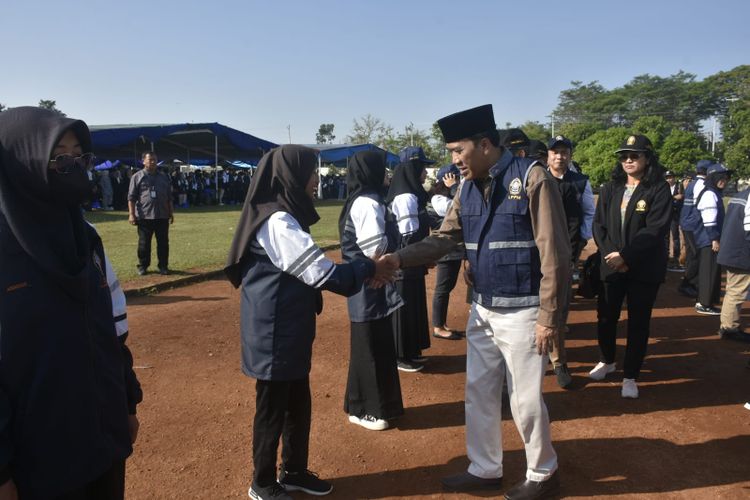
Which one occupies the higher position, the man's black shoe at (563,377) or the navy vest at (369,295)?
the navy vest at (369,295)

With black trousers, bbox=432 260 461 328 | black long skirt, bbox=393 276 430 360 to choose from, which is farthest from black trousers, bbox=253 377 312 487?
black trousers, bbox=432 260 461 328

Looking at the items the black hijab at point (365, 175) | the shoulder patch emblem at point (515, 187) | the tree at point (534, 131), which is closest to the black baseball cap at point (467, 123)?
the shoulder patch emblem at point (515, 187)

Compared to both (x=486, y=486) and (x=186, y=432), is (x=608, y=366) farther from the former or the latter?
(x=186, y=432)

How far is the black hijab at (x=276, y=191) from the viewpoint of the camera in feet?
9.62

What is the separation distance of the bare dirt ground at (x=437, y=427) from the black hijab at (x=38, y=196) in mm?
2140

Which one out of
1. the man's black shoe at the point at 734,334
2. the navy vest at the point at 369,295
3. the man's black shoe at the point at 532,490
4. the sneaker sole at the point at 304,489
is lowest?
the sneaker sole at the point at 304,489

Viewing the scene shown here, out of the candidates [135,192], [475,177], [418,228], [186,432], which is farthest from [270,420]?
[135,192]

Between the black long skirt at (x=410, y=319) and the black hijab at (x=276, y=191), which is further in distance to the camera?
the black long skirt at (x=410, y=319)

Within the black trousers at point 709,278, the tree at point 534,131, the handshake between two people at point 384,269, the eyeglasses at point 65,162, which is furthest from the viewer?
the tree at point 534,131

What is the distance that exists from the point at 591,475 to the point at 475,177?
2019 millimetres

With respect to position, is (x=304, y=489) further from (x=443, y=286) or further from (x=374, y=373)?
(x=443, y=286)

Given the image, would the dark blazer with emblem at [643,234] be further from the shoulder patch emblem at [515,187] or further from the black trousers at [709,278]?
the black trousers at [709,278]

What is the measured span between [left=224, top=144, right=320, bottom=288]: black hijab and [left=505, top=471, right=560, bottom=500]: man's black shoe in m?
1.97

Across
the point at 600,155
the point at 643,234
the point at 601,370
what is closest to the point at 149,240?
the point at 601,370
